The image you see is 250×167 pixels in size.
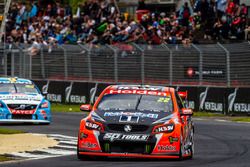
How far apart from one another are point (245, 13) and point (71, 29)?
9924 mm

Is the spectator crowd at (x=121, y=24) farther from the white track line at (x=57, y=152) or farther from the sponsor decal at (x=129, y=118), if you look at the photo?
the sponsor decal at (x=129, y=118)

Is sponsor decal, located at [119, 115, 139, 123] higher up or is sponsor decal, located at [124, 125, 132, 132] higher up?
sponsor decal, located at [119, 115, 139, 123]

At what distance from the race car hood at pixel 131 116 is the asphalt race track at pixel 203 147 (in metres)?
0.68

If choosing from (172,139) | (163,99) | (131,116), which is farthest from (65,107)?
(172,139)

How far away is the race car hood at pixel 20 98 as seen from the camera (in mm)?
26375

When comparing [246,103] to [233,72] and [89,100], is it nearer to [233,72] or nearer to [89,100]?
[233,72]

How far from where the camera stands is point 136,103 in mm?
16906

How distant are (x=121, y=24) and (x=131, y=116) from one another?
22.1 metres

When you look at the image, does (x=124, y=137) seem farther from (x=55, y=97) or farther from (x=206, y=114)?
(x=55, y=97)

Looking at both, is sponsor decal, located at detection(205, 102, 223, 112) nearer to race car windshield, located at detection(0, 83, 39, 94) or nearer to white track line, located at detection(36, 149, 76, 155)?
race car windshield, located at detection(0, 83, 39, 94)

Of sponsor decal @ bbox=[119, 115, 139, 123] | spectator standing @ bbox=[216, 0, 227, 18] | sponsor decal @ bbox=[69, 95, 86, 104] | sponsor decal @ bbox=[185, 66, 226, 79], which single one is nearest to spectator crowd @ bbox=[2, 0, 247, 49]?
spectator standing @ bbox=[216, 0, 227, 18]

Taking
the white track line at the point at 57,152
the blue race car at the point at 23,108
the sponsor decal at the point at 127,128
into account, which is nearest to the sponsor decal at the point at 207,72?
the blue race car at the point at 23,108

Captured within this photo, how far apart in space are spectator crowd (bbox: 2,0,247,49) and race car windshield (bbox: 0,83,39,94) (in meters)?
8.04

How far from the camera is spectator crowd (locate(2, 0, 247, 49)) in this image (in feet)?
113
